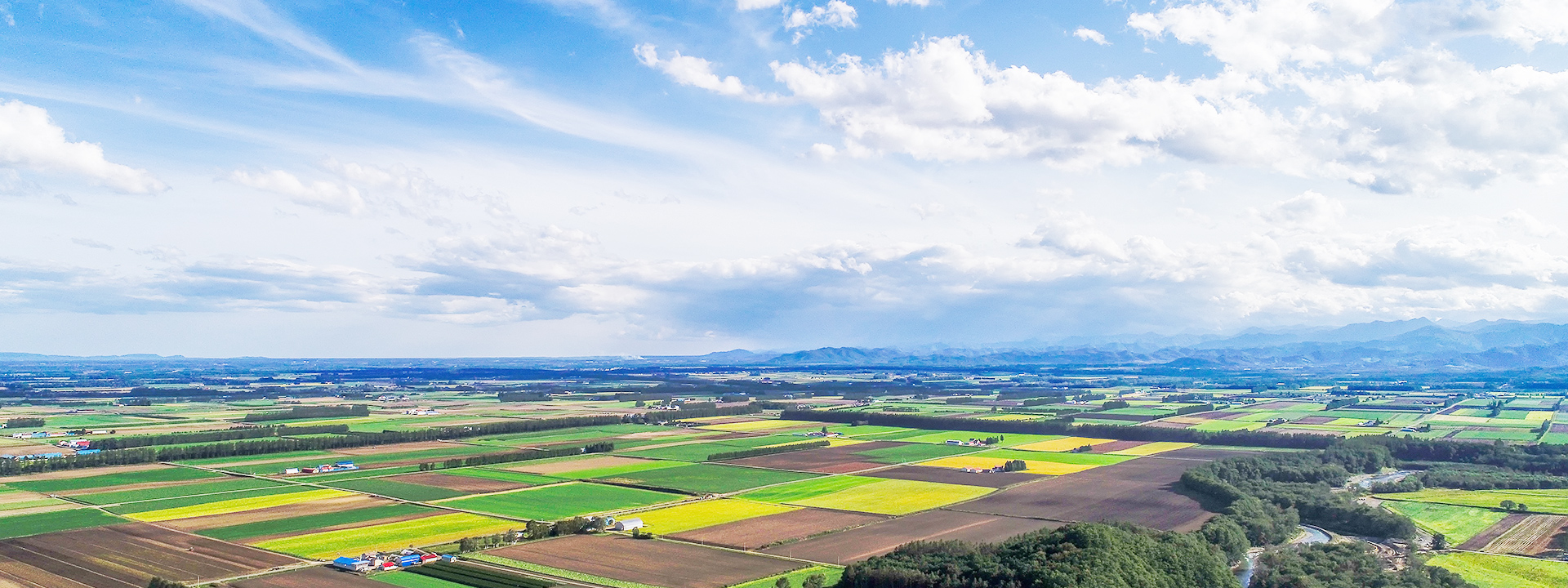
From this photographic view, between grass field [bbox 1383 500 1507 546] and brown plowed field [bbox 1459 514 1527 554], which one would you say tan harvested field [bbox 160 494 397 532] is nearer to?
brown plowed field [bbox 1459 514 1527 554]

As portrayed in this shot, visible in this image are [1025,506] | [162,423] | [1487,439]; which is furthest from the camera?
[162,423]

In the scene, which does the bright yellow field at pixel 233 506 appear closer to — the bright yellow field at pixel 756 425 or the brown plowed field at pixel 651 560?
the brown plowed field at pixel 651 560

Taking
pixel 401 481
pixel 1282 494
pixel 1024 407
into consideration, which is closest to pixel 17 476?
pixel 401 481

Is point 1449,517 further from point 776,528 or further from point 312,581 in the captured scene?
point 312,581

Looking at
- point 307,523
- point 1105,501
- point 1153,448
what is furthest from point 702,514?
point 1153,448

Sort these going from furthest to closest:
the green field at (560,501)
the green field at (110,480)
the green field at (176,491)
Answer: the green field at (110,480)
the green field at (176,491)
the green field at (560,501)

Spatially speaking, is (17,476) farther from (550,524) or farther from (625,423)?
(625,423)

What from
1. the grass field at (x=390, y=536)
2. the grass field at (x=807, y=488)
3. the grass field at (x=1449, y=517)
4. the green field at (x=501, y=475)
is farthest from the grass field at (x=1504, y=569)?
the green field at (x=501, y=475)
